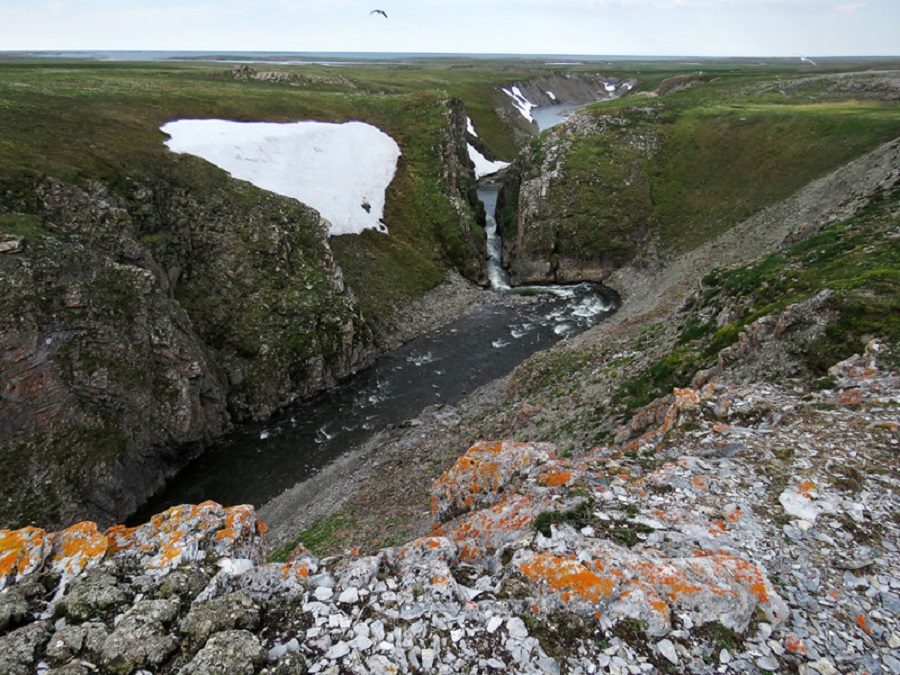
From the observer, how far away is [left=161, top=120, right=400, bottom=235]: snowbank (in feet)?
150

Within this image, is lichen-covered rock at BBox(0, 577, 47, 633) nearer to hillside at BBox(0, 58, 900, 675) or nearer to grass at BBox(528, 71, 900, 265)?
hillside at BBox(0, 58, 900, 675)

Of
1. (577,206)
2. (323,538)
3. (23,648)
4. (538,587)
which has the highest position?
(23,648)

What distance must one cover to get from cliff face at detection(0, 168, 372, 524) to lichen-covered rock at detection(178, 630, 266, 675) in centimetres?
2288

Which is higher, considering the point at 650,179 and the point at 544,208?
the point at 650,179

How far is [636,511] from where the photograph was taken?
9.53 meters

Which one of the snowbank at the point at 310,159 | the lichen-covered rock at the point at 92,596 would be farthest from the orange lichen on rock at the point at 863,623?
the snowbank at the point at 310,159

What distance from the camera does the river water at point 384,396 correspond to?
93.2ft

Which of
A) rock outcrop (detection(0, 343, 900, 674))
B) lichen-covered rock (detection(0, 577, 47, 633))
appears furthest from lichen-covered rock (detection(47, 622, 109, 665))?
lichen-covered rock (detection(0, 577, 47, 633))

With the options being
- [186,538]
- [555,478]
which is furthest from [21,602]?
[555,478]

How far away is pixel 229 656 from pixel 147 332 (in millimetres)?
27487

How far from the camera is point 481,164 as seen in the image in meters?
88.9

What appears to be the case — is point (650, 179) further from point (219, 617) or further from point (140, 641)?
point (140, 641)

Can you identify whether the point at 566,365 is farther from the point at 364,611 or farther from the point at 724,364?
the point at 364,611

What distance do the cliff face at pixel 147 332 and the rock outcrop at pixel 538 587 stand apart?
19949 mm
